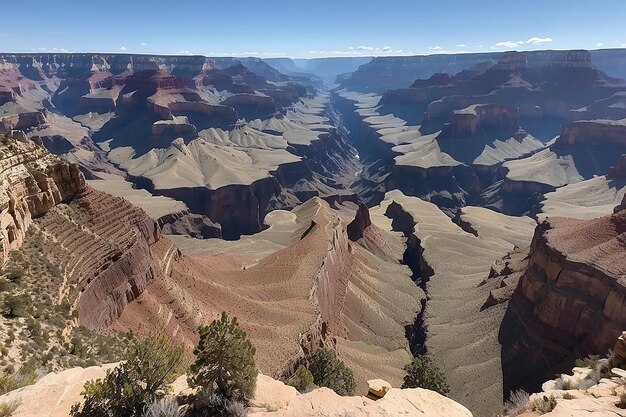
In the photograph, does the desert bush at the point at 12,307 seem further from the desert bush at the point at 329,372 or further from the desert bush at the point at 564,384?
the desert bush at the point at 564,384

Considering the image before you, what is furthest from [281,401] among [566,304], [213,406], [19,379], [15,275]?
[566,304]

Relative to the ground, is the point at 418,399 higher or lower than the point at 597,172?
higher

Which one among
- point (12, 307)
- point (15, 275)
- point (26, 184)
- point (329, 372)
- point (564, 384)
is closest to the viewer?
point (564, 384)

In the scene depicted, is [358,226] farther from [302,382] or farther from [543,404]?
[543,404]

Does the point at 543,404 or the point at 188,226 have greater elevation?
the point at 543,404

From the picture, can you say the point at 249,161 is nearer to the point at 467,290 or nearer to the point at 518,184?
the point at 518,184

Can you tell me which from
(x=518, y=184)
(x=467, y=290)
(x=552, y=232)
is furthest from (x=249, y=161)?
(x=552, y=232)

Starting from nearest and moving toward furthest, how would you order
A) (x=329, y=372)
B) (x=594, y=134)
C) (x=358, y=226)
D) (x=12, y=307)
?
1. (x=12, y=307)
2. (x=329, y=372)
3. (x=358, y=226)
4. (x=594, y=134)
